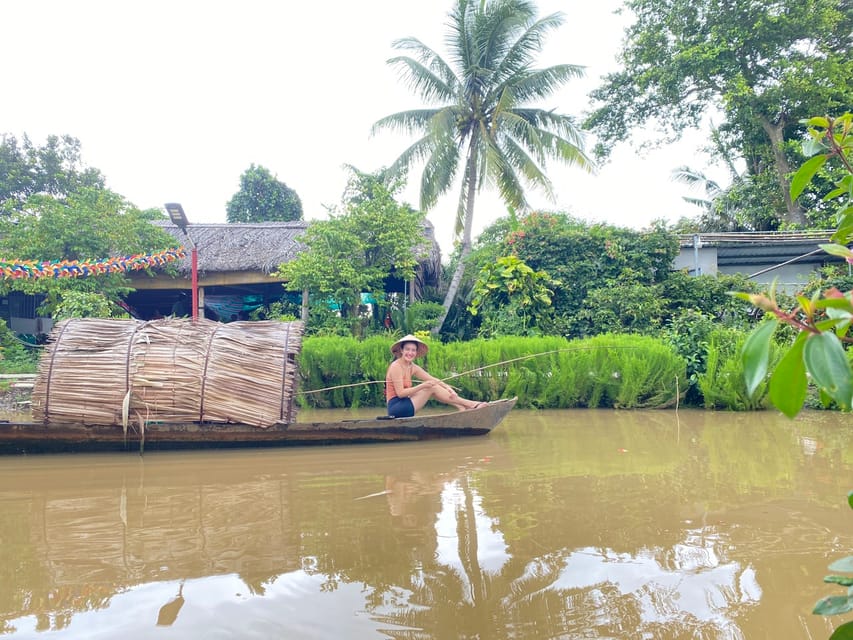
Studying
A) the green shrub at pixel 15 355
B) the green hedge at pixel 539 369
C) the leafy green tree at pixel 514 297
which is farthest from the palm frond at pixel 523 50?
the green shrub at pixel 15 355

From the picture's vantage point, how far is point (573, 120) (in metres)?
12.7

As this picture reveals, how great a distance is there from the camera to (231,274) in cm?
1319

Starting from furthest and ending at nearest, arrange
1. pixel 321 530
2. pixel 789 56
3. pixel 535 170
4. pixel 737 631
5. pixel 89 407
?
pixel 789 56, pixel 535 170, pixel 89 407, pixel 321 530, pixel 737 631

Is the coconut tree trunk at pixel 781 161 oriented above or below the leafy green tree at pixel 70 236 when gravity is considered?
above

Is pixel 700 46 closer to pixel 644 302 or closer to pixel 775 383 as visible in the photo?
pixel 644 302

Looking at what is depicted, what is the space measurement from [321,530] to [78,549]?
4.32ft

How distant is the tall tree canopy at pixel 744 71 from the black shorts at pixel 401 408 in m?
10.4

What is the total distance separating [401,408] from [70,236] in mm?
8523

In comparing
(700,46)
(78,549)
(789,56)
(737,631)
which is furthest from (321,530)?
(789,56)

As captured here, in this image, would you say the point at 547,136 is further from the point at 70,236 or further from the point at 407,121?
the point at 70,236

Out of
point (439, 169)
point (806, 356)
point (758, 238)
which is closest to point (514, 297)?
point (439, 169)

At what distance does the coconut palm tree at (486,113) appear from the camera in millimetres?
12250

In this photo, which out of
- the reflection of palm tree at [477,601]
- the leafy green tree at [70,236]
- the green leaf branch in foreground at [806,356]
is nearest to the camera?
the green leaf branch in foreground at [806,356]

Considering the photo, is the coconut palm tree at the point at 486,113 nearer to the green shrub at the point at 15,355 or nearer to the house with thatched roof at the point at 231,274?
the house with thatched roof at the point at 231,274
